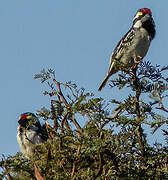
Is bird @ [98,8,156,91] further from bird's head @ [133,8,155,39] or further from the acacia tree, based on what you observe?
the acacia tree

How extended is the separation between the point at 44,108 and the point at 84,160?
688 mm

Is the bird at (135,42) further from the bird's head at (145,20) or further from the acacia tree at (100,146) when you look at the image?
the acacia tree at (100,146)

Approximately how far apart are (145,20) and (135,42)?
0.55 meters

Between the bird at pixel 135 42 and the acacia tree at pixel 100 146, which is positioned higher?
the bird at pixel 135 42

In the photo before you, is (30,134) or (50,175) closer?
(50,175)

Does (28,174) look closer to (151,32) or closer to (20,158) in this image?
(20,158)

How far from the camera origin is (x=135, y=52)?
5.79 meters

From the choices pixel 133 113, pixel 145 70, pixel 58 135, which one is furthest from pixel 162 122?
pixel 145 70

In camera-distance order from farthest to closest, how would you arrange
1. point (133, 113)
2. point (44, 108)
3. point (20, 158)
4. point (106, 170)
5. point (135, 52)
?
point (135, 52) < point (44, 108) < point (133, 113) < point (20, 158) < point (106, 170)

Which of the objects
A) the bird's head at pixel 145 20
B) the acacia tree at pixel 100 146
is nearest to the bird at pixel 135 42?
the bird's head at pixel 145 20

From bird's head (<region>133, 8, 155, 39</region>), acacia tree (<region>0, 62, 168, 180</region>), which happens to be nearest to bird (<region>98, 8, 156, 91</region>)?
bird's head (<region>133, 8, 155, 39</region>)

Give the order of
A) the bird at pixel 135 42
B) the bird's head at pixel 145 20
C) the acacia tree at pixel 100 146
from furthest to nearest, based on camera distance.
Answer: the bird's head at pixel 145 20
the bird at pixel 135 42
the acacia tree at pixel 100 146

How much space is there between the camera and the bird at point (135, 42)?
5785 mm

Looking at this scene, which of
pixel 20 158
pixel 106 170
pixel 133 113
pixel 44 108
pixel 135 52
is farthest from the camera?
pixel 135 52
